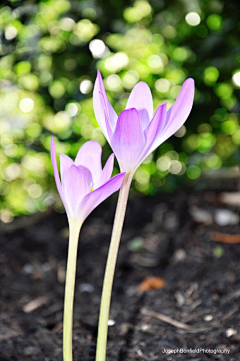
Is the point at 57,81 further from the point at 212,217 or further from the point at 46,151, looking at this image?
the point at 212,217

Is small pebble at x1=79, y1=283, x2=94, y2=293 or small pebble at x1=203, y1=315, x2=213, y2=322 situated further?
small pebble at x1=79, y1=283, x2=94, y2=293

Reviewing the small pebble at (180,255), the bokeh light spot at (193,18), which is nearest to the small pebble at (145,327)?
the small pebble at (180,255)

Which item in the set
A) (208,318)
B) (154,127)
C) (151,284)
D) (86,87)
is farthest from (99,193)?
(86,87)

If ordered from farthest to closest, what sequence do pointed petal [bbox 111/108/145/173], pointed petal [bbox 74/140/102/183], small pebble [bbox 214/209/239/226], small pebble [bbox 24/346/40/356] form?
small pebble [bbox 214/209/239/226], small pebble [bbox 24/346/40/356], pointed petal [bbox 74/140/102/183], pointed petal [bbox 111/108/145/173]

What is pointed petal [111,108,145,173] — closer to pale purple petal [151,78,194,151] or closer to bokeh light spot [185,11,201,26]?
pale purple petal [151,78,194,151]

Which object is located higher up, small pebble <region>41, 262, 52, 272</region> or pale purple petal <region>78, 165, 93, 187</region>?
pale purple petal <region>78, 165, 93, 187</region>

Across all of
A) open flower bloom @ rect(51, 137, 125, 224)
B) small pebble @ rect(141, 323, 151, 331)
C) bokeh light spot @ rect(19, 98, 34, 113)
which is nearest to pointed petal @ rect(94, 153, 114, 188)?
open flower bloom @ rect(51, 137, 125, 224)

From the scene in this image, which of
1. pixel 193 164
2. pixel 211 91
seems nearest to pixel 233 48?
pixel 211 91

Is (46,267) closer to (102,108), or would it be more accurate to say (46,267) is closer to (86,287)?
(86,287)
